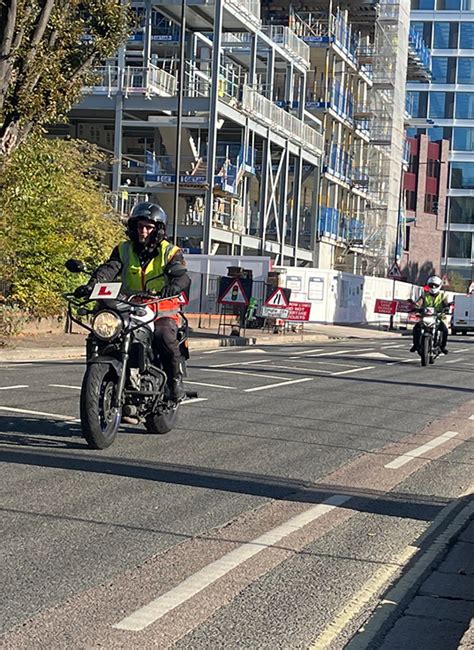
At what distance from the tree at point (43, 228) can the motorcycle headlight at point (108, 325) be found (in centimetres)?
1421

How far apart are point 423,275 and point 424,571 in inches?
3655

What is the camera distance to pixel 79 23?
2223 centimetres

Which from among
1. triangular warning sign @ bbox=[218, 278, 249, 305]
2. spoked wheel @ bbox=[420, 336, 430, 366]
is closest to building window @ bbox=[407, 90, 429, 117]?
triangular warning sign @ bbox=[218, 278, 249, 305]

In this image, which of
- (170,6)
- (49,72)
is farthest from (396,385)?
(170,6)

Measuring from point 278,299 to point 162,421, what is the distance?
84.8ft

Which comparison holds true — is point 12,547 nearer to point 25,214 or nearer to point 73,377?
point 73,377

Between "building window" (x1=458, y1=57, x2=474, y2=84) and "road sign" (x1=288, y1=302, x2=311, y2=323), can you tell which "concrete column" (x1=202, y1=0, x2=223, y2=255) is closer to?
"road sign" (x1=288, y1=302, x2=311, y2=323)

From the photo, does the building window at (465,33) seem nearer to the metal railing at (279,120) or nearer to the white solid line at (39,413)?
the metal railing at (279,120)

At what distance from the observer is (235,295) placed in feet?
105

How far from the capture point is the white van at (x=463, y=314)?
55.4 meters

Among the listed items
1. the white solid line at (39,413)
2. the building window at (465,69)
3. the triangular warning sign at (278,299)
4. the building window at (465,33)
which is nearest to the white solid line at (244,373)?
the white solid line at (39,413)

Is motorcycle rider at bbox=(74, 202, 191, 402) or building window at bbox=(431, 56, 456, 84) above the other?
building window at bbox=(431, 56, 456, 84)

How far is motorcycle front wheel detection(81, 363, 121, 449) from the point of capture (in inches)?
341

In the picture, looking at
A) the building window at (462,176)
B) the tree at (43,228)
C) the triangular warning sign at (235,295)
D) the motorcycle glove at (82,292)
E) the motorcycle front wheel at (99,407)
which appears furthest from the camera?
the building window at (462,176)
